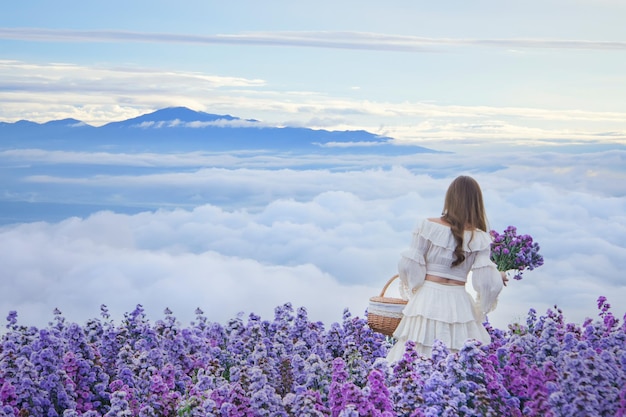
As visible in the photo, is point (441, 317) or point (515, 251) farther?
point (515, 251)

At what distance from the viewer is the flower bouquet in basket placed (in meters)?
13.0

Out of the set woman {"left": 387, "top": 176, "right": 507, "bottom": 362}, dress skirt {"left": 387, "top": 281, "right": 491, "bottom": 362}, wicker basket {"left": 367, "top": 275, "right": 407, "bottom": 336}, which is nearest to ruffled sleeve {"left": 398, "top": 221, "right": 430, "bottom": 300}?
woman {"left": 387, "top": 176, "right": 507, "bottom": 362}

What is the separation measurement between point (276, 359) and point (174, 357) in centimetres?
131

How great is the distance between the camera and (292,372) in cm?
894

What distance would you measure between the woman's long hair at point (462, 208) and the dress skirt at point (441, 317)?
36cm

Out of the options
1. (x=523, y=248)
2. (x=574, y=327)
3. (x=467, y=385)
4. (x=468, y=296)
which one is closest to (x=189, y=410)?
(x=467, y=385)

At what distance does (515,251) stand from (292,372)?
5.14 metres

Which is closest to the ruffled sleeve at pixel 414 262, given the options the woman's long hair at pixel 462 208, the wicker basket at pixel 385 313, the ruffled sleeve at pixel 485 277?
the woman's long hair at pixel 462 208

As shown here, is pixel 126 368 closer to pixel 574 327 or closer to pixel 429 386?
pixel 429 386

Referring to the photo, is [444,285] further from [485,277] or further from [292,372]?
[292,372]

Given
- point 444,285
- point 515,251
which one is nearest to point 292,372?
point 444,285

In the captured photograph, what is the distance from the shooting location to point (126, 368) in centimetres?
880

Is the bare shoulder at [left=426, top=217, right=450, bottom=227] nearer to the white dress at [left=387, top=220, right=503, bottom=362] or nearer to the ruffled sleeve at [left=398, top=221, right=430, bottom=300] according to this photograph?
the white dress at [left=387, top=220, right=503, bottom=362]

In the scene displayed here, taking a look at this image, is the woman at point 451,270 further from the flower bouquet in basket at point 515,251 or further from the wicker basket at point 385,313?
the flower bouquet in basket at point 515,251
